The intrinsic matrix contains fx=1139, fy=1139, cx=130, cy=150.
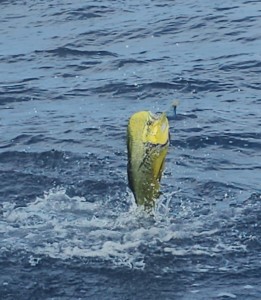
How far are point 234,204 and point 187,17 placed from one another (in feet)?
30.1

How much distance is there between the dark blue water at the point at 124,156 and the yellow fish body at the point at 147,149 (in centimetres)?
63

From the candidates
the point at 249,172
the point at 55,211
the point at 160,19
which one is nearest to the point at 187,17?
the point at 160,19

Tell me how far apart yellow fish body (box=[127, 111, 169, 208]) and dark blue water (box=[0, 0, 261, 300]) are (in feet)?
2.07

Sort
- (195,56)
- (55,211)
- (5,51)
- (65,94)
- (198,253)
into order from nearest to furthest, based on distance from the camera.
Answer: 1. (198,253)
2. (55,211)
3. (65,94)
4. (195,56)
5. (5,51)

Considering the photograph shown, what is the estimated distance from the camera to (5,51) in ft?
60.1

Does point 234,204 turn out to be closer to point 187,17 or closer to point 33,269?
point 33,269

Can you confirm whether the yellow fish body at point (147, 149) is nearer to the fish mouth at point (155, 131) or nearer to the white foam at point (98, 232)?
the fish mouth at point (155, 131)

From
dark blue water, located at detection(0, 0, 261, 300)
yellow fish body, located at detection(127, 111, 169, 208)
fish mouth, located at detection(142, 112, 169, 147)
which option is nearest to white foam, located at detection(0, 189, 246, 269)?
dark blue water, located at detection(0, 0, 261, 300)

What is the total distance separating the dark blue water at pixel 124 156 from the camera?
9195 mm

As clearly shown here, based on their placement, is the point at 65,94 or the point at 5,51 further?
the point at 5,51

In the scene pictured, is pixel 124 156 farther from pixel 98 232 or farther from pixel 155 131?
pixel 155 131

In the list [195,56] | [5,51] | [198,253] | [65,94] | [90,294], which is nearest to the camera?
[90,294]

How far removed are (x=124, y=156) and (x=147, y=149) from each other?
2.91m

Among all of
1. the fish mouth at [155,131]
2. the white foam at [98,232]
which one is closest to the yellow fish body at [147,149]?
the fish mouth at [155,131]
